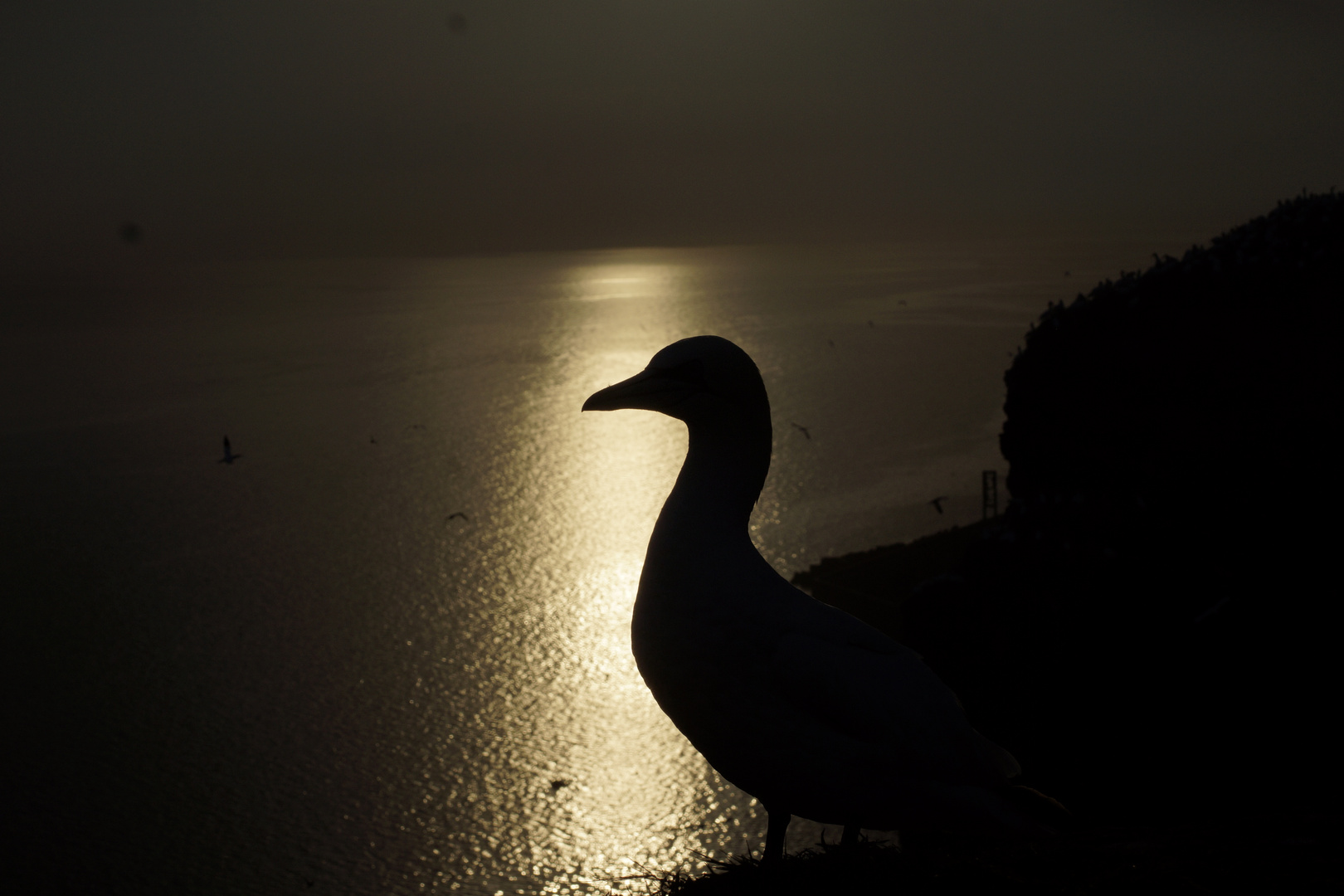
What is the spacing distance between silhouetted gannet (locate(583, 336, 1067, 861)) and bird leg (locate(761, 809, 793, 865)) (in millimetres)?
342

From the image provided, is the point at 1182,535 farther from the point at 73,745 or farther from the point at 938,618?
the point at 73,745

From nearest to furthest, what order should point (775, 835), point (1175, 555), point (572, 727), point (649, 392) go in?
point (649, 392)
point (775, 835)
point (1175, 555)
point (572, 727)

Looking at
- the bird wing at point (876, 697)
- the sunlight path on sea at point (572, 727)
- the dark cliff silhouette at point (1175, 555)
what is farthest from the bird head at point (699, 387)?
the sunlight path on sea at point (572, 727)

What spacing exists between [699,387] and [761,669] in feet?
5.05

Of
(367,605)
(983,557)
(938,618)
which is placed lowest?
(367,605)

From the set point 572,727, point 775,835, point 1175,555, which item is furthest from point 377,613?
point 775,835

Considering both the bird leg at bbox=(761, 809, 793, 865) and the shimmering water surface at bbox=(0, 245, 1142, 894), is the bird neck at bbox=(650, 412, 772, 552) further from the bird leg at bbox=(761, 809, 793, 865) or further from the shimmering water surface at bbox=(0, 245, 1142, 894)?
the shimmering water surface at bbox=(0, 245, 1142, 894)

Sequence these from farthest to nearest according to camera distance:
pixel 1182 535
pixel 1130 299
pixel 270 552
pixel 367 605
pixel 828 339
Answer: pixel 828 339 → pixel 270 552 → pixel 367 605 → pixel 1130 299 → pixel 1182 535

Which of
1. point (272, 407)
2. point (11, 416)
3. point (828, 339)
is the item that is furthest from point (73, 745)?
point (828, 339)

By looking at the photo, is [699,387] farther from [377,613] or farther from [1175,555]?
[377,613]

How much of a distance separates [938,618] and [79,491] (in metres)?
77.5

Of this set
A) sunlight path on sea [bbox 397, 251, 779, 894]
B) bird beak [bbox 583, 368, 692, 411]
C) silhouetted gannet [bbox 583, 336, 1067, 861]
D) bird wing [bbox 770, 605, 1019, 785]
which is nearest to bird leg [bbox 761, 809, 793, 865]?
silhouetted gannet [bbox 583, 336, 1067, 861]

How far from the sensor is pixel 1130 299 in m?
23.3

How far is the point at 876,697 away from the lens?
15.6 feet
